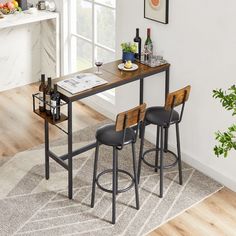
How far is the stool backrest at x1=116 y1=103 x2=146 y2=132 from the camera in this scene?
4.28 meters

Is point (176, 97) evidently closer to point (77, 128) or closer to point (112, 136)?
point (112, 136)

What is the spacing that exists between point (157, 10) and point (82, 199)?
5.95 feet

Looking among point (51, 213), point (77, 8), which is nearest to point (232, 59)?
point (51, 213)

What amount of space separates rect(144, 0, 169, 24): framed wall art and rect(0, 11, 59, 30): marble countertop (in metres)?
1.62

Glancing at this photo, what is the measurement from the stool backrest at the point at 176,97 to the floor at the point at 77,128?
0.88 meters

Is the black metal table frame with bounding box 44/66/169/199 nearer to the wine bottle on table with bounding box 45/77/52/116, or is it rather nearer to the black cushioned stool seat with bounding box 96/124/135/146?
the wine bottle on table with bounding box 45/77/52/116

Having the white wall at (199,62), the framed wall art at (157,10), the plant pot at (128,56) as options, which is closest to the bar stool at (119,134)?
the white wall at (199,62)

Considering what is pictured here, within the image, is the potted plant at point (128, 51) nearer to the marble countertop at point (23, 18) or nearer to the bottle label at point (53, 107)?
the bottle label at point (53, 107)

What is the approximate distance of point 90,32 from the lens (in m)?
6.37

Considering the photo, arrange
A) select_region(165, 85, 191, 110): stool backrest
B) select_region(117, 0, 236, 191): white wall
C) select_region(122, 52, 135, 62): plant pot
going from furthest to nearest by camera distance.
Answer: select_region(122, 52, 135, 62): plant pot < select_region(117, 0, 236, 191): white wall < select_region(165, 85, 191, 110): stool backrest

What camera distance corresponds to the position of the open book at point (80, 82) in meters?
4.73

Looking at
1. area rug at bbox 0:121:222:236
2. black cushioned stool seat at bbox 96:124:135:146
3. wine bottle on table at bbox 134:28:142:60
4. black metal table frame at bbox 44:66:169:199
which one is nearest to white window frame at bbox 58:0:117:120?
black metal table frame at bbox 44:66:169:199

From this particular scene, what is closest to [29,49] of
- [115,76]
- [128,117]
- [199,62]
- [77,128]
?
[77,128]

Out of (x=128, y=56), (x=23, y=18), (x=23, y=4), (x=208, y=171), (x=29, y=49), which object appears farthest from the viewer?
(x=29, y=49)
